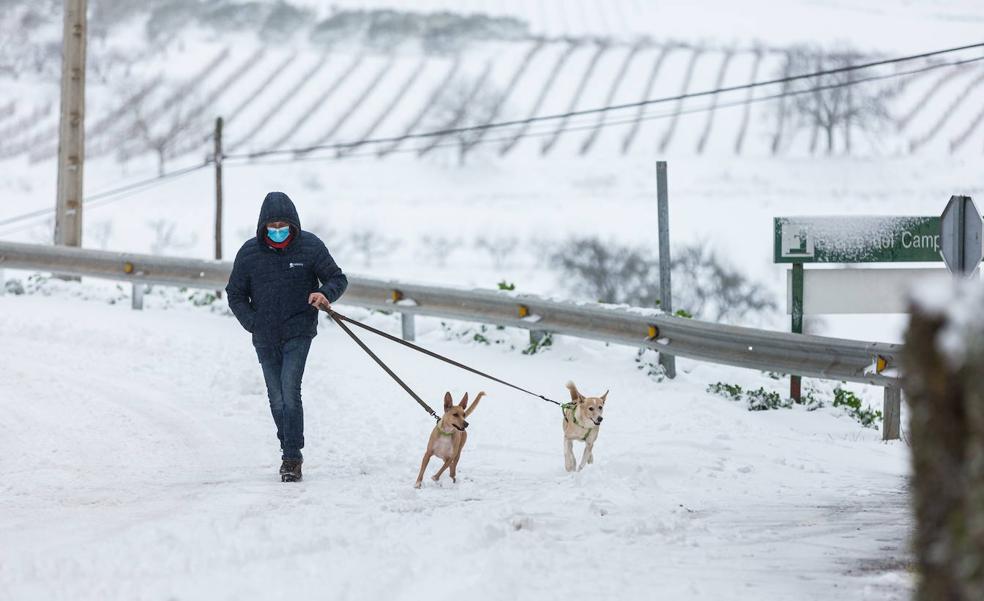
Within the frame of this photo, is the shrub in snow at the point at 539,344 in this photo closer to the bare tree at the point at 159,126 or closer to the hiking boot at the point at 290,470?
the hiking boot at the point at 290,470

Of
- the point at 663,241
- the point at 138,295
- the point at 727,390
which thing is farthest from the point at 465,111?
the point at 727,390

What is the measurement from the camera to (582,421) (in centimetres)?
731

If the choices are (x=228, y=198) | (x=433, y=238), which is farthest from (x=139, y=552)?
(x=228, y=198)

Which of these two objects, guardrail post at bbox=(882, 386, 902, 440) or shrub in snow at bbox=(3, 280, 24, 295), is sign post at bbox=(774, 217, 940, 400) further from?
shrub in snow at bbox=(3, 280, 24, 295)

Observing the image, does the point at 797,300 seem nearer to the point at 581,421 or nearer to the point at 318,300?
the point at 581,421

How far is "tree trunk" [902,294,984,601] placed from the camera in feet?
6.84

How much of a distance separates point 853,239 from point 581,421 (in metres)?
4.77

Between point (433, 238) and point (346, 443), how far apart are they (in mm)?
15051

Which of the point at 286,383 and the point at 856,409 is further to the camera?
the point at 856,409

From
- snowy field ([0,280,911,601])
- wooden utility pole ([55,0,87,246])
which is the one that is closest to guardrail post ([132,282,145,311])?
snowy field ([0,280,911,601])

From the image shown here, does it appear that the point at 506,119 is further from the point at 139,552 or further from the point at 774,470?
the point at 139,552

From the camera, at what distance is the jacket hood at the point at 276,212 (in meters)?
7.36

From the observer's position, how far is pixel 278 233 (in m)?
7.41

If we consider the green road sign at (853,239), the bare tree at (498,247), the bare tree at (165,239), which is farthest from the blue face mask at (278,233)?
the bare tree at (165,239)
